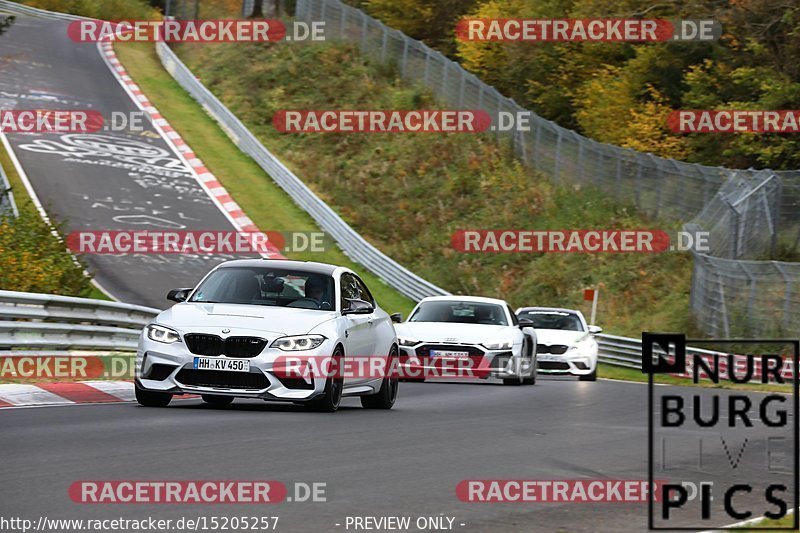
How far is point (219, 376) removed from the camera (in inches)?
521

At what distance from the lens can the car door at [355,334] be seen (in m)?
14.3

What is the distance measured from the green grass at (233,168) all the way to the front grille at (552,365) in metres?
10.5

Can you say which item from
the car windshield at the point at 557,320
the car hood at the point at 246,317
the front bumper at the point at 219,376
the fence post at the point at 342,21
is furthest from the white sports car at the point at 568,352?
the fence post at the point at 342,21

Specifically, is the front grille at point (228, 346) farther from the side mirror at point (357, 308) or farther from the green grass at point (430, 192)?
the green grass at point (430, 192)

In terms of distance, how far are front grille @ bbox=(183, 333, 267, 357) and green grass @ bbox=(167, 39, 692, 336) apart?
2250cm

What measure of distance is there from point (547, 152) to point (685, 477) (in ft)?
120

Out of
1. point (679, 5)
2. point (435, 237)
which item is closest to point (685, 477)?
point (435, 237)

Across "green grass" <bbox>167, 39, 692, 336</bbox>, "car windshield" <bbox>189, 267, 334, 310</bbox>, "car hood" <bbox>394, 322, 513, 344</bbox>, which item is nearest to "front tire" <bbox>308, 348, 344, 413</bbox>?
"car windshield" <bbox>189, 267, 334, 310</bbox>

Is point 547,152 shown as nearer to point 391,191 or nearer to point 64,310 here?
Result: point 391,191

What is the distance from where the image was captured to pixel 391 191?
1916 inches

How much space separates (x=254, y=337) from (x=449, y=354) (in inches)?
306

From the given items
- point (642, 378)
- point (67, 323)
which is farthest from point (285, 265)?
point (642, 378)

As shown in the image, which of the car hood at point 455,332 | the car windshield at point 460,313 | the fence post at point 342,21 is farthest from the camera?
the fence post at point 342,21

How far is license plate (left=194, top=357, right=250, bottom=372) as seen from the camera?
13164 millimetres
